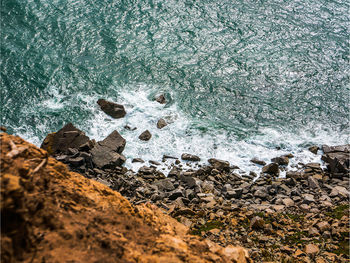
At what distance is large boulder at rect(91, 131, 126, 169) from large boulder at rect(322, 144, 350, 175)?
37.8 ft

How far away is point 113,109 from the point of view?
68.8 feet

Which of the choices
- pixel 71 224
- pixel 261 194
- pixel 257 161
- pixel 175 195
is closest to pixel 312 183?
pixel 261 194

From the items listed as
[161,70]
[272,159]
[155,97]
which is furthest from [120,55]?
[272,159]

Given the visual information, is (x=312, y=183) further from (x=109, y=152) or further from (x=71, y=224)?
(x=71, y=224)

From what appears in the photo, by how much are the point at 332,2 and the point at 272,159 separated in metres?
22.0

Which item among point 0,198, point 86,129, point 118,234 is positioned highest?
point 0,198

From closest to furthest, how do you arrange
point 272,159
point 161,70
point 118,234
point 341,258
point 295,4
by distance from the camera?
1. point 118,234
2. point 341,258
3. point 272,159
4. point 161,70
5. point 295,4

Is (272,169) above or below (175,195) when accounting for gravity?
above

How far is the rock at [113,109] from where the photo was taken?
68.8 ft

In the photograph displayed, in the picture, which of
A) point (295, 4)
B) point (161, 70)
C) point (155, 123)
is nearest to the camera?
point (155, 123)

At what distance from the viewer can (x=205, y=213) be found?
1290cm

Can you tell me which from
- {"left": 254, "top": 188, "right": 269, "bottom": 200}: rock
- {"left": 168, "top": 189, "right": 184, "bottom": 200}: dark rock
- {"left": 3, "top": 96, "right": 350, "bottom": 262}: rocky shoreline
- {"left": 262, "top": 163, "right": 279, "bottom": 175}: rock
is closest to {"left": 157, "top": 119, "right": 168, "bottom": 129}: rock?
{"left": 3, "top": 96, "right": 350, "bottom": 262}: rocky shoreline

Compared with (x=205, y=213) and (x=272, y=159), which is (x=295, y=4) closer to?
(x=272, y=159)

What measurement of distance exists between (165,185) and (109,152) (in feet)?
12.9
